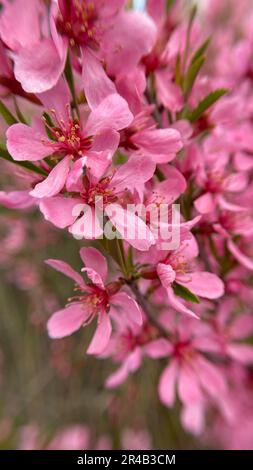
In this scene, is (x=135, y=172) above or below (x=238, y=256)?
above

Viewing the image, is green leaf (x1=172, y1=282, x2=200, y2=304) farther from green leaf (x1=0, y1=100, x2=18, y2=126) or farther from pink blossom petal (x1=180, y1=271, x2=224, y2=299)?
green leaf (x1=0, y1=100, x2=18, y2=126)

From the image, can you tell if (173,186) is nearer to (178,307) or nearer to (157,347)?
(178,307)

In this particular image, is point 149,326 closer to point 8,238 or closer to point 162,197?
point 162,197

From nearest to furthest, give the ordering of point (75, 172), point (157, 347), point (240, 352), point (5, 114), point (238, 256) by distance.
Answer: point (75, 172) → point (5, 114) → point (238, 256) → point (157, 347) → point (240, 352)

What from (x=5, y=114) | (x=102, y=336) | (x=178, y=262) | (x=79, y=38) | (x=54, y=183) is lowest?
(x=102, y=336)

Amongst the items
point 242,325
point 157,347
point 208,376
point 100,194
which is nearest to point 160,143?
point 100,194

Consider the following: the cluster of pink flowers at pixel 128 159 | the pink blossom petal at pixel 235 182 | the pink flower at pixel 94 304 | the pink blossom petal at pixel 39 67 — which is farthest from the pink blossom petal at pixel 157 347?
the pink blossom petal at pixel 39 67

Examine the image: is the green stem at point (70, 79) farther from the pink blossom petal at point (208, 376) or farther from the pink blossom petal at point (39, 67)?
the pink blossom petal at point (208, 376)
